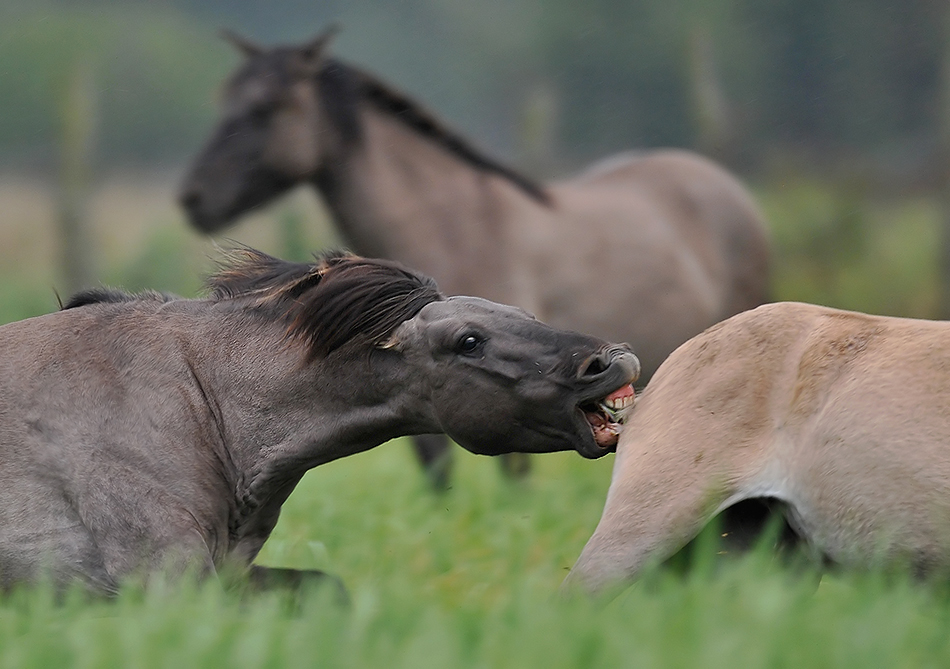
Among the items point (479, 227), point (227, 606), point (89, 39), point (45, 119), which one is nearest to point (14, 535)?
point (227, 606)

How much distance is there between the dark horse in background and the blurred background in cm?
417

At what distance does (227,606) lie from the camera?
10.2 feet

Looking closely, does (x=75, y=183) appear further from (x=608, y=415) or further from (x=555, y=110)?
(x=608, y=415)

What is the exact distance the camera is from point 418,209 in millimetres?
7312

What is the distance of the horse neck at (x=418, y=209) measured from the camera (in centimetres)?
720

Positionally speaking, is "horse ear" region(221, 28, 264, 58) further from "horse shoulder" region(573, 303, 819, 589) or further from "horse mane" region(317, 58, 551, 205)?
"horse shoulder" region(573, 303, 819, 589)

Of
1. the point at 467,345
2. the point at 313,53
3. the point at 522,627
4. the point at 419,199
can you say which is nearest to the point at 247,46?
the point at 313,53

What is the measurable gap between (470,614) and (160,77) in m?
14.9

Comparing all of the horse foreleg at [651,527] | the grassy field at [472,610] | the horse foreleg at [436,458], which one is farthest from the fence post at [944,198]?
the horse foreleg at [651,527]

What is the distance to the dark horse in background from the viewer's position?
23.8ft

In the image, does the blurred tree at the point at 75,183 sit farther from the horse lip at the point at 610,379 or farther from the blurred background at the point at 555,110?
the horse lip at the point at 610,379

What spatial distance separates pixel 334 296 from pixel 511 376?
64 cm

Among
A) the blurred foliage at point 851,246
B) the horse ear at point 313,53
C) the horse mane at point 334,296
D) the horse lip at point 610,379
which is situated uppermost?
the horse ear at point 313,53

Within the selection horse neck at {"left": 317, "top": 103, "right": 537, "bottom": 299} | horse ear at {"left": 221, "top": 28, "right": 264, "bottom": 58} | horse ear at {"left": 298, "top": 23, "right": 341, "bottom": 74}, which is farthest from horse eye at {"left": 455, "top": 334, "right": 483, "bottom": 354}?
horse ear at {"left": 221, "top": 28, "right": 264, "bottom": 58}
